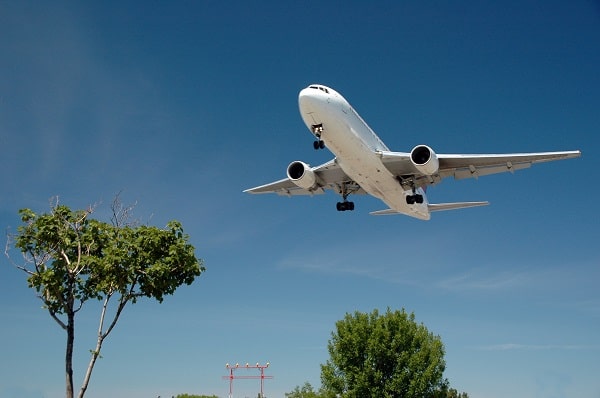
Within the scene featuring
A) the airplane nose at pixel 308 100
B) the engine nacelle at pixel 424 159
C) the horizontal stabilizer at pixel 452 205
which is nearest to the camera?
the airplane nose at pixel 308 100

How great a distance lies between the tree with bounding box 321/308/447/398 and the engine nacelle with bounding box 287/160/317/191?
18.0 metres

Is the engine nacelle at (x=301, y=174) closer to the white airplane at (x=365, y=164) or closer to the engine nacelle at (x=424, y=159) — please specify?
the white airplane at (x=365, y=164)

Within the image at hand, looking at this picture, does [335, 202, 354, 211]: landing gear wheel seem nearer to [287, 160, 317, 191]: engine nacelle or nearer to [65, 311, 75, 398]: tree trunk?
[287, 160, 317, 191]: engine nacelle

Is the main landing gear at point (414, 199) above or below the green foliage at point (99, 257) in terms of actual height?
above

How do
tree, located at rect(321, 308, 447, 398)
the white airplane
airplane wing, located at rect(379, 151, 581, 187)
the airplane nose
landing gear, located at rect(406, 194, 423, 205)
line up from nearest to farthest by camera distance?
1. the airplane nose
2. the white airplane
3. airplane wing, located at rect(379, 151, 581, 187)
4. landing gear, located at rect(406, 194, 423, 205)
5. tree, located at rect(321, 308, 447, 398)

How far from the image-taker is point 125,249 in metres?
23.3

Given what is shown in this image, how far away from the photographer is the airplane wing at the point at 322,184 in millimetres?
34281

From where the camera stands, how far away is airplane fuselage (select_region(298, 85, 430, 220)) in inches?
1054

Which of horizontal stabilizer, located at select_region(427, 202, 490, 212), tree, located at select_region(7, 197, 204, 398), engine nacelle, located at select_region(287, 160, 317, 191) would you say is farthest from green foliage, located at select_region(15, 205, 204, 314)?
horizontal stabilizer, located at select_region(427, 202, 490, 212)

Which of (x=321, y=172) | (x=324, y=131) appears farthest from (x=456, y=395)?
(x=324, y=131)

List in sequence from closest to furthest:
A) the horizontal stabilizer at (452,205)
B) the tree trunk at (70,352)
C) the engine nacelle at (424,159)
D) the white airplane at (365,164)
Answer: the tree trunk at (70,352), the white airplane at (365,164), the engine nacelle at (424,159), the horizontal stabilizer at (452,205)

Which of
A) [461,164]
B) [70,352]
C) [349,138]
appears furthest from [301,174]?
[70,352]

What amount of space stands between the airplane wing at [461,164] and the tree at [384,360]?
57.3 feet

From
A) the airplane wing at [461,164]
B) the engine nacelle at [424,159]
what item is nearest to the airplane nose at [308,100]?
the airplane wing at [461,164]
